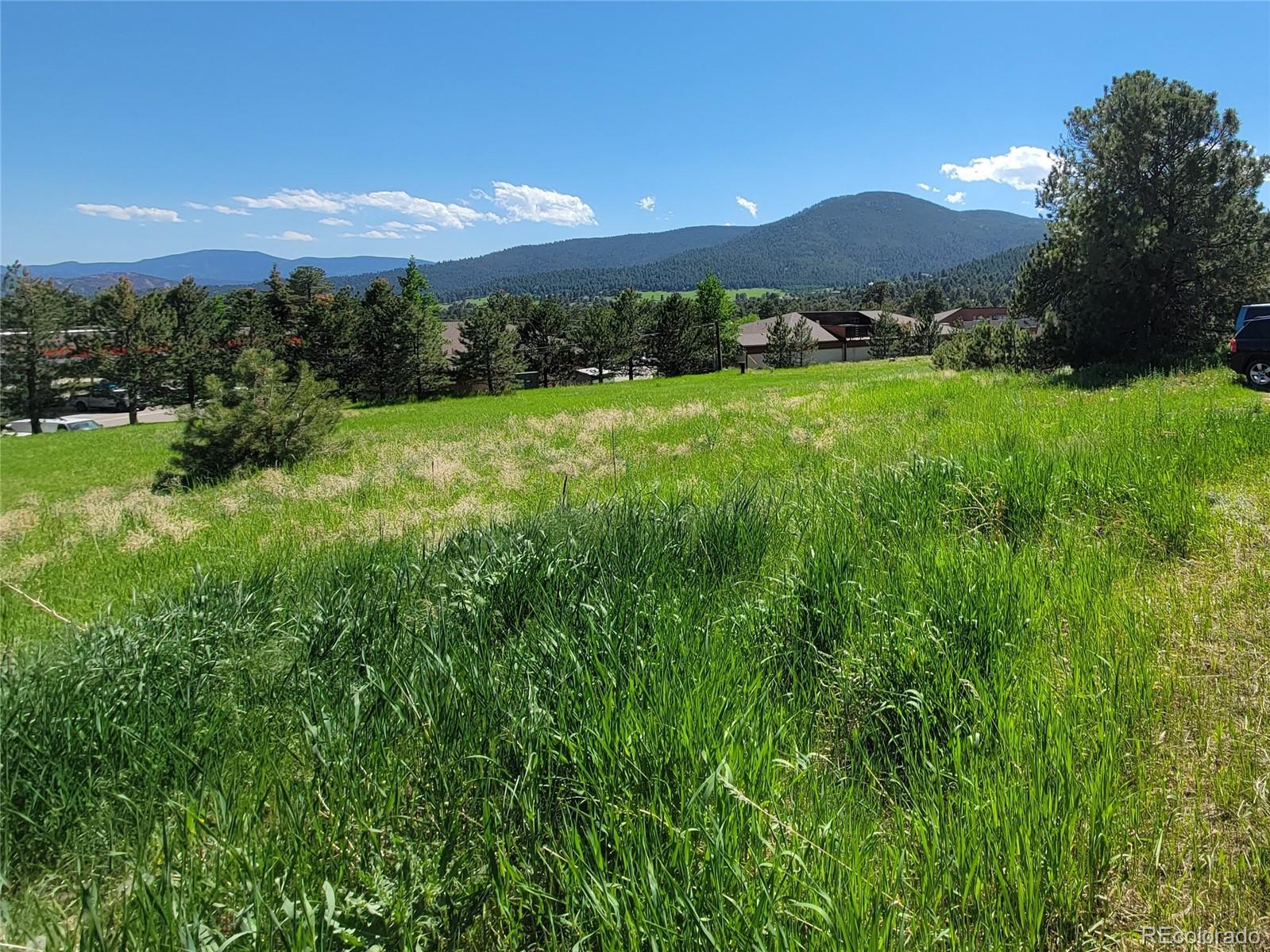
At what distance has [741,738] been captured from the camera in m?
2.54

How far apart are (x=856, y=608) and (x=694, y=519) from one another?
5.67 feet

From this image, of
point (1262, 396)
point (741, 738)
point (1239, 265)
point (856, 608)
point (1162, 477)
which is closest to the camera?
point (741, 738)

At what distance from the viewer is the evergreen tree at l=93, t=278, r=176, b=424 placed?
42125 millimetres

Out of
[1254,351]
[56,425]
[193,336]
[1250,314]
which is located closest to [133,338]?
[193,336]

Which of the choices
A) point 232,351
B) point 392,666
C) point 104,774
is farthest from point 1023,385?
point 232,351

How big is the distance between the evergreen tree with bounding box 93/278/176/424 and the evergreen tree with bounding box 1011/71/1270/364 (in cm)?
5332

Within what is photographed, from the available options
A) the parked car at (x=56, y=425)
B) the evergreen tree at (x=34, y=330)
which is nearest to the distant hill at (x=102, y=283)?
the evergreen tree at (x=34, y=330)

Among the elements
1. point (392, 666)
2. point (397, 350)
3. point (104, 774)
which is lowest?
point (104, 774)

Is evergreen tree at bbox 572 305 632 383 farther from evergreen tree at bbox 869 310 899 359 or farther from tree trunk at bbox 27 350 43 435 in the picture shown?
evergreen tree at bbox 869 310 899 359

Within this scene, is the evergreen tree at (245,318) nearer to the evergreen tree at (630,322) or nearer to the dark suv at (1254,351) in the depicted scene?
the evergreen tree at (630,322)

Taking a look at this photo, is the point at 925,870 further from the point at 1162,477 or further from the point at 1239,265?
the point at 1239,265

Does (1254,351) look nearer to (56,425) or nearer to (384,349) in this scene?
(384,349)

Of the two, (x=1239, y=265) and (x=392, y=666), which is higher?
(x=1239, y=265)

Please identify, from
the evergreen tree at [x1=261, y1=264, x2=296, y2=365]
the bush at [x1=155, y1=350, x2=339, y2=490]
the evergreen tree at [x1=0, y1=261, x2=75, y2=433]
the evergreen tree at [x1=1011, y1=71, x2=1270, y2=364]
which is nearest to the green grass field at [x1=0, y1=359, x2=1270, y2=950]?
the bush at [x1=155, y1=350, x2=339, y2=490]
